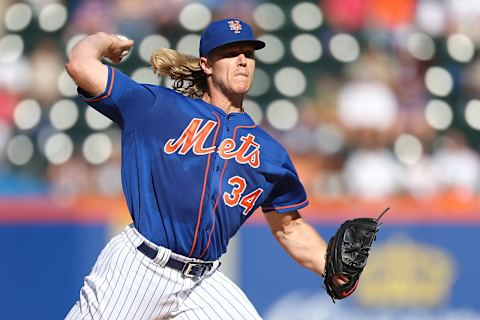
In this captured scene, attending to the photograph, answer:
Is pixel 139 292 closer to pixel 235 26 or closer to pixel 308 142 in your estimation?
pixel 235 26

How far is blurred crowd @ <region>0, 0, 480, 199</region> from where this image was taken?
6.41 metres

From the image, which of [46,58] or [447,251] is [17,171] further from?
[447,251]

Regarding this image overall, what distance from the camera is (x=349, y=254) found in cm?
337

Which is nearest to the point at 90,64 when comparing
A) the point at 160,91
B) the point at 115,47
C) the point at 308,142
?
the point at 115,47

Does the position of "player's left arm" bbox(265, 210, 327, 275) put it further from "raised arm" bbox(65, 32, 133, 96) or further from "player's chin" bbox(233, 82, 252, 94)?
"raised arm" bbox(65, 32, 133, 96)

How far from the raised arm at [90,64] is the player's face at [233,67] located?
1.57 feet

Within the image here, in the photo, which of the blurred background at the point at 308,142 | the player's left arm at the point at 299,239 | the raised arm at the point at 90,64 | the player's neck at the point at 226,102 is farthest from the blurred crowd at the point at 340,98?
the raised arm at the point at 90,64

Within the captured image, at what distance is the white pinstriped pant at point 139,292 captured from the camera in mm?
3098

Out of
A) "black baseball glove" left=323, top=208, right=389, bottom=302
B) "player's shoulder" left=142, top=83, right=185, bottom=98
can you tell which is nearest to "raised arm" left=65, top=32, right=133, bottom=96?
"player's shoulder" left=142, top=83, right=185, bottom=98

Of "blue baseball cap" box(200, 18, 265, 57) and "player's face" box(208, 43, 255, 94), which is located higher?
"blue baseball cap" box(200, 18, 265, 57)

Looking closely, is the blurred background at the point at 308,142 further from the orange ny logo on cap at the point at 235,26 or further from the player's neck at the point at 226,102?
the orange ny logo on cap at the point at 235,26

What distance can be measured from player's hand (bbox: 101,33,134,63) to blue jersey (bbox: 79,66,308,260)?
0.09m

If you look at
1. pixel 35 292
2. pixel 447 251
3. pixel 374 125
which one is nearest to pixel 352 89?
pixel 374 125

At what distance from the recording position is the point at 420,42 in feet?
23.5
